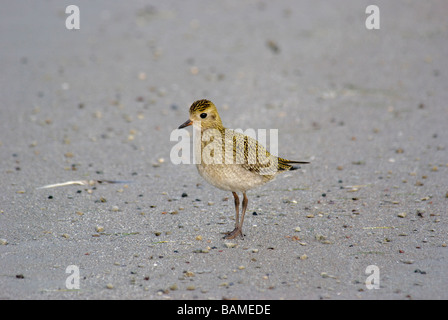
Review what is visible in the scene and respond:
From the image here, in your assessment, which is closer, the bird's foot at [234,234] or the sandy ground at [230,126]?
the sandy ground at [230,126]

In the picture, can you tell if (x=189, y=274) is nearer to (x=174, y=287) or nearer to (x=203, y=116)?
(x=174, y=287)

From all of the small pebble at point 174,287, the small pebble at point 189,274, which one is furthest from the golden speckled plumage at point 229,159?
the small pebble at point 174,287

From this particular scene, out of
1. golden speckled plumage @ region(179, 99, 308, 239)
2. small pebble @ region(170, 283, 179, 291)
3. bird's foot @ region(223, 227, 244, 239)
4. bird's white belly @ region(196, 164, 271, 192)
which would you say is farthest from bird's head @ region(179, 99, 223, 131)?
small pebble @ region(170, 283, 179, 291)

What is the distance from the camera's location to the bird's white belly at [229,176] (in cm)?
612

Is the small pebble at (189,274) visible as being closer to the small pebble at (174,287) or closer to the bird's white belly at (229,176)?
the small pebble at (174,287)

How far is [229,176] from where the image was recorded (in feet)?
20.2

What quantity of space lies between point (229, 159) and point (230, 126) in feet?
11.5

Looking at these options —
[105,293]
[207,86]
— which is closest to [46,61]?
[207,86]

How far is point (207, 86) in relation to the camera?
10852mm

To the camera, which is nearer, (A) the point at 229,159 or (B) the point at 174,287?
(B) the point at 174,287

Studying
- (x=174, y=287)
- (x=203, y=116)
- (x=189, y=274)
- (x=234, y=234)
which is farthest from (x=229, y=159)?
(x=174, y=287)

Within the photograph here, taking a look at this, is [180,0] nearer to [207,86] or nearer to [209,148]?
[207,86]

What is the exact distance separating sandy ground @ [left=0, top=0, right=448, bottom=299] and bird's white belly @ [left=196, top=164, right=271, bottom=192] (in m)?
0.55

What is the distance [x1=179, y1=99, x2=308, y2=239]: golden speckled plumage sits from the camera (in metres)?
6.14
